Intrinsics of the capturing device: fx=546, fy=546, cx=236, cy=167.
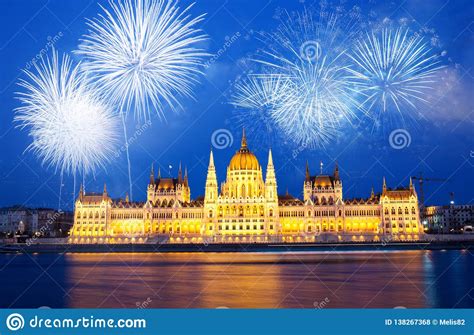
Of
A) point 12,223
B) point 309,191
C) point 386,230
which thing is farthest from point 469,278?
point 12,223

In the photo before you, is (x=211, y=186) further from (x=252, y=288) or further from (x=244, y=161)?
(x=252, y=288)

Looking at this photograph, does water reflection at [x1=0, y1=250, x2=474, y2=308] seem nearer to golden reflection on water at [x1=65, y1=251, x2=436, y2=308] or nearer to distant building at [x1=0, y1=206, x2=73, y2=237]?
golden reflection on water at [x1=65, y1=251, x2=436, y2=308]

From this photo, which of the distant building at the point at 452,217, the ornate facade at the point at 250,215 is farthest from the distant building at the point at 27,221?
the distant building at the point at 452,217

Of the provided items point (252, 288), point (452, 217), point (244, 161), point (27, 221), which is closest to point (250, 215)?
point (244, 161)

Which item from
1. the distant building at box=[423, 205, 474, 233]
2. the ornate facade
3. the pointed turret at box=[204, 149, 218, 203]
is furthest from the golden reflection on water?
the distant building at box=[423, 205, 474, 233]

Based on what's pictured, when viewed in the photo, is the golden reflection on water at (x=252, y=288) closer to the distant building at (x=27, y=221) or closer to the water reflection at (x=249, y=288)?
the water reflection at (x=249, y=288)
